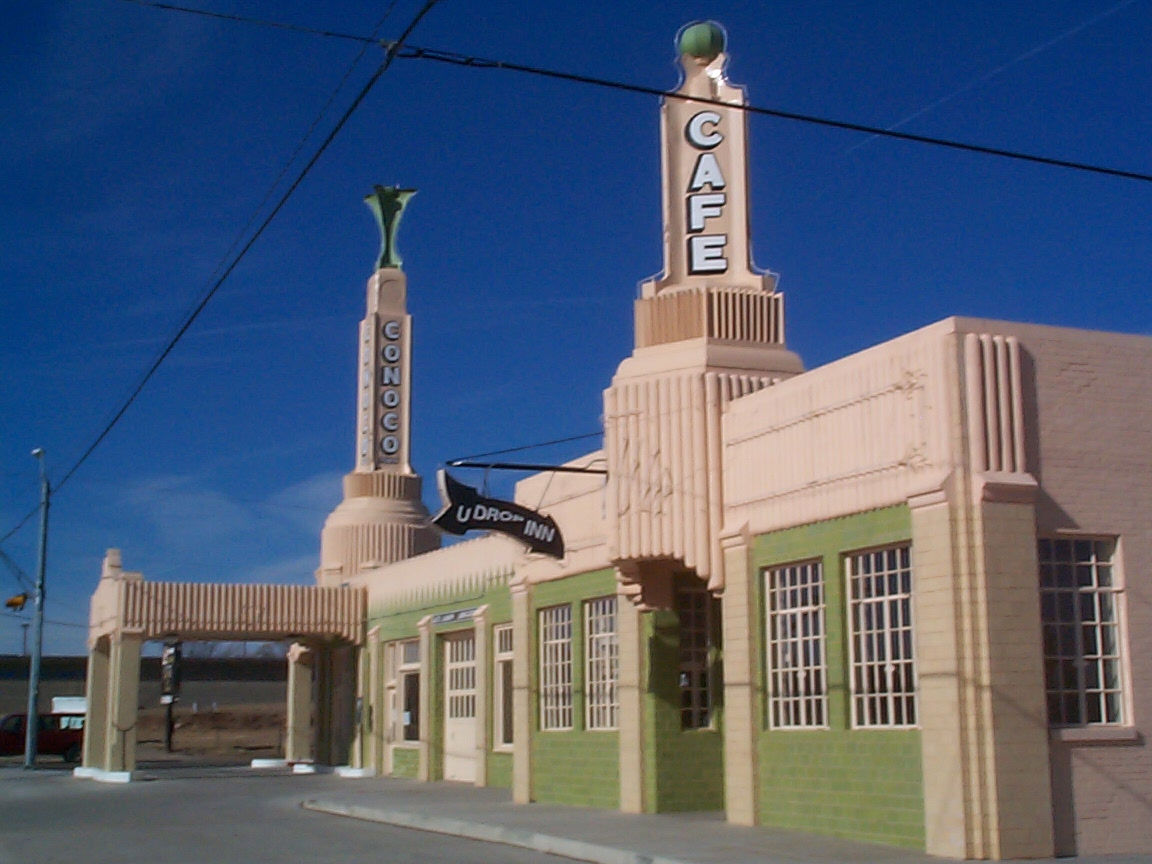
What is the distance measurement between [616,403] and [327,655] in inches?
852

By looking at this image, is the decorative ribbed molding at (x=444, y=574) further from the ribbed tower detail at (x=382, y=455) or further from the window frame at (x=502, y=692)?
the ribbed tower detail at (x=382, y=455)

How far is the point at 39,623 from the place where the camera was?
41.4 m

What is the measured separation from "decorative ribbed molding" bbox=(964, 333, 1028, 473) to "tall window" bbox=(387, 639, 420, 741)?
66.0 feet

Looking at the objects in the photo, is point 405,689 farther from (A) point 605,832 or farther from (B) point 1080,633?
(B) point 1080,633

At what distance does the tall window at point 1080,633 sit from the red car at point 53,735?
38.5 m

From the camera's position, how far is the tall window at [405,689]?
33594mm

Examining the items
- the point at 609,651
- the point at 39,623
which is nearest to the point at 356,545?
the point at 39,623

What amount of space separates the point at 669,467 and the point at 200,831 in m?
7.64

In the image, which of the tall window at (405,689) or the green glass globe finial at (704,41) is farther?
the tall window at (405,689)

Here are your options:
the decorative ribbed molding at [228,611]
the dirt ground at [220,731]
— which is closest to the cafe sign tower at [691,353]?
the decorative ribbed molding at [228,611]

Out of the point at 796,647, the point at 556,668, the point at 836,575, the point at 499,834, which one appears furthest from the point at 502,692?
the point at 836,575

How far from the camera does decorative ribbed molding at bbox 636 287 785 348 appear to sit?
20.2 metres

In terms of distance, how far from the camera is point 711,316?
66.2 ft

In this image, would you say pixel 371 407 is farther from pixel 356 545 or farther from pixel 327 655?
pixel 327 655
